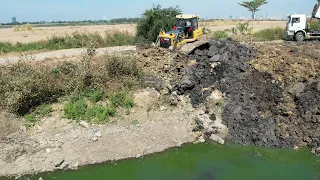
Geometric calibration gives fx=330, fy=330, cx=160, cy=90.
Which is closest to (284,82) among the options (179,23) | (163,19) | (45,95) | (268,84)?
(268,84)

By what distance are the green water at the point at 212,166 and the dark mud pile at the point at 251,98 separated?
0.58 m

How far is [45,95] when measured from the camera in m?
12.8

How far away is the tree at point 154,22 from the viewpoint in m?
22.8

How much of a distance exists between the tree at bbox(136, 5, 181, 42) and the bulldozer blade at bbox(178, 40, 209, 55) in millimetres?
6984

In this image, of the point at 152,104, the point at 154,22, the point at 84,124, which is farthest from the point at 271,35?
the point at 84,124

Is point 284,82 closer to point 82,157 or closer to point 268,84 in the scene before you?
point 268,84

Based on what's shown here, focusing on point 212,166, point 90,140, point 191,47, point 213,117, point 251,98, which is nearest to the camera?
point 212,166

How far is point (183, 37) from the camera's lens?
16.8 metres

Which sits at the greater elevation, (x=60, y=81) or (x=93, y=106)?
(x=60, y=81)

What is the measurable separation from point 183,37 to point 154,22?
22.0ft

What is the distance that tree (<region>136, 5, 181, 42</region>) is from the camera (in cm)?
2275

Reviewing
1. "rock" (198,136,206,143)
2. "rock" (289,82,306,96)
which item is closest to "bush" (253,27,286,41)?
"rock" (289,82,306,96)

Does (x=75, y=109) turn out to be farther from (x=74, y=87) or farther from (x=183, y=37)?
(x=183, y=37)

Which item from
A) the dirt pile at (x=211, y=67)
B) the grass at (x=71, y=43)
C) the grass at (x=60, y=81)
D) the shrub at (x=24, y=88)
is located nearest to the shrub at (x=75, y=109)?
the grass at (x=60, y=81)
